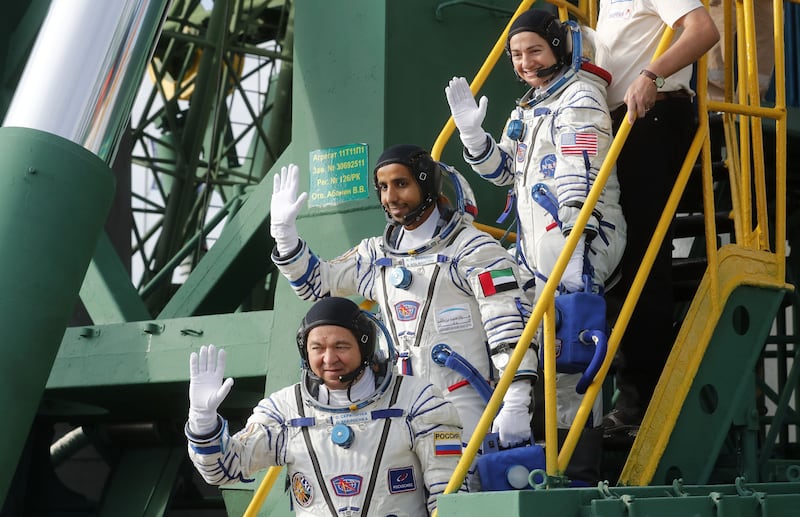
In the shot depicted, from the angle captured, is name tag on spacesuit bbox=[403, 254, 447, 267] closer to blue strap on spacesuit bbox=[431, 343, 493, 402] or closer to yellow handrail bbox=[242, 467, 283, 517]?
blue strap on spacesuit bbox=[431, 343, 493, 402]

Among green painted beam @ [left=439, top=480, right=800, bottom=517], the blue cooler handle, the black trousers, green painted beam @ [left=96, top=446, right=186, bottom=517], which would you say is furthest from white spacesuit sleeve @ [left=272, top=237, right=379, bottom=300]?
green painted beam @ [left=96, top=446, right=186, bottom=517]

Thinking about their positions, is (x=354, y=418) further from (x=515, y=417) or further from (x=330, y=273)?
(x=330, y=273)

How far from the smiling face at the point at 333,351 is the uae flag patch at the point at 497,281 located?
672 millimetres

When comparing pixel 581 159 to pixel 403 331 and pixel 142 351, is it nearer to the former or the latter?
pixel 403 331

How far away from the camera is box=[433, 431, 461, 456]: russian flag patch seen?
4688mm

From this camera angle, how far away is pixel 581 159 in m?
5.41

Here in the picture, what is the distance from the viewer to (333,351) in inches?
184

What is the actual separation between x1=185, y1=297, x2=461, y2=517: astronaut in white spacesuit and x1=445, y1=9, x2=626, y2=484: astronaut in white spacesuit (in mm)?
759

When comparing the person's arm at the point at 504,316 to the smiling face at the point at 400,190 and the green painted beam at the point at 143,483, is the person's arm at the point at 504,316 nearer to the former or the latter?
the smiling face at the point at 400,190

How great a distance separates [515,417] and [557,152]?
122 cm

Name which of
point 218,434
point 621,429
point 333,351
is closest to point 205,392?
point 218,434

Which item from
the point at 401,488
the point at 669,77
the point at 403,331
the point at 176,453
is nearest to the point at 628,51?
the point at 669,77

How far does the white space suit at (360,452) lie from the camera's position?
4668 millimetres

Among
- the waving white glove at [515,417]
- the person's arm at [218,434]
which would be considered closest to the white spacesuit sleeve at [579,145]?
the waving white glove at [515,417]
